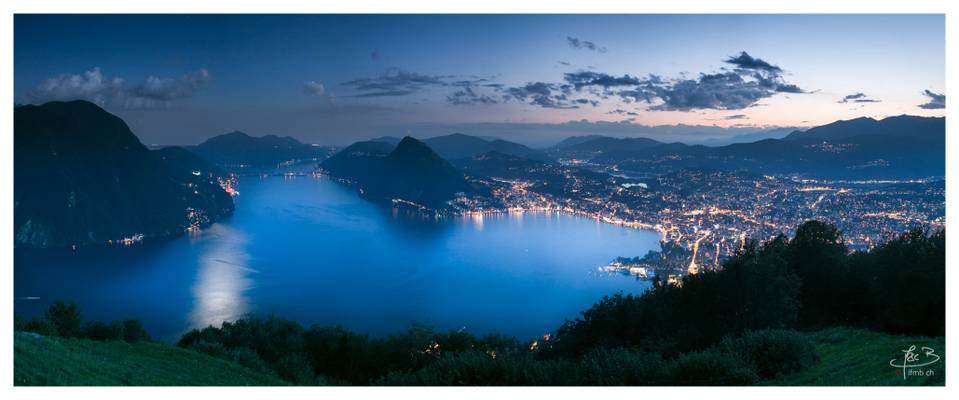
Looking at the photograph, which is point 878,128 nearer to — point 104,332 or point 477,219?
point 477,219

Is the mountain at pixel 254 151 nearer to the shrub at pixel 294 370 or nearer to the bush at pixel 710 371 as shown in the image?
the shrub at pixel 294 370

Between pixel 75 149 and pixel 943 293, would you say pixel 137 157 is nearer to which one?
pixel 75 149

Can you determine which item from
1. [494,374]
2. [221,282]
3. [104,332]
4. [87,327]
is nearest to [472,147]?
[221,282]

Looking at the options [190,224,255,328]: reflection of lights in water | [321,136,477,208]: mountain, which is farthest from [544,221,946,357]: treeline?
[321,136,477,208]: mountain

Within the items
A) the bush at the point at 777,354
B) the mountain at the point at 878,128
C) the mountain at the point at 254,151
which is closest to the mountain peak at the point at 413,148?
the mountain at the point at 254,151

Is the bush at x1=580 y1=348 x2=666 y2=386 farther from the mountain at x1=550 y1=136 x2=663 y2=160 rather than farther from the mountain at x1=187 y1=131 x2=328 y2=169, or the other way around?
the mountain at x1=550 y1=136 x2=663 y2=160
